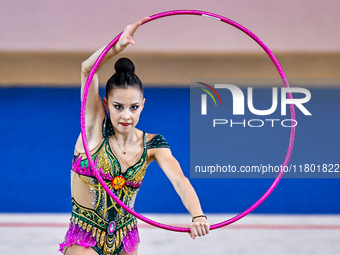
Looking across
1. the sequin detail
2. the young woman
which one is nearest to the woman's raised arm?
the young woman

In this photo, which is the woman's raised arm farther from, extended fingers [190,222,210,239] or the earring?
extended fingers [190,222,210,239]

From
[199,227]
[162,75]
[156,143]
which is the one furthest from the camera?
[162,75]

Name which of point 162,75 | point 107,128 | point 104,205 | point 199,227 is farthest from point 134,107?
point 162,75

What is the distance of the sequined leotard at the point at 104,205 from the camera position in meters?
2.03

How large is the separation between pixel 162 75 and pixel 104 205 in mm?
2875

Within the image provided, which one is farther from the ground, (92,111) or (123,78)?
(123,78)

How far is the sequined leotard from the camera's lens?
6.64ft

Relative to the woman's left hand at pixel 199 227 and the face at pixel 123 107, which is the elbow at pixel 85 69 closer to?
the face at pixel 123 107

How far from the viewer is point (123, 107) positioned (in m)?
2.01

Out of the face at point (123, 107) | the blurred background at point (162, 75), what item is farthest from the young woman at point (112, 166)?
the blurred background at point (162, 75)

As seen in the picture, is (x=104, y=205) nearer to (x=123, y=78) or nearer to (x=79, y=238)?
(x=79, y=238)

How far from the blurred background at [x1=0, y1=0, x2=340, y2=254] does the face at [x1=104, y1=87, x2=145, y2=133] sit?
8.13 feet

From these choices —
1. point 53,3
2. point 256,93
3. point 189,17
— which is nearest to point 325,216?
point 256,93

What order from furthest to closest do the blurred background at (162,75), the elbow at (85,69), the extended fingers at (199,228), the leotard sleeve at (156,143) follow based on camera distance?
the blurred background at (162,75)
the leotard sleeve at (156,143)
the elbow at (85,69)
the extended fingers at (199,228)
